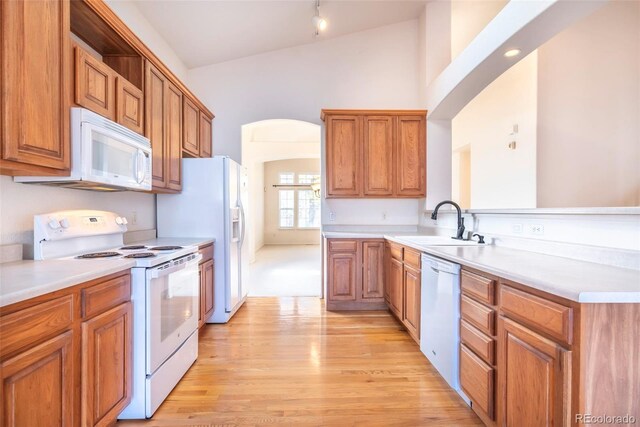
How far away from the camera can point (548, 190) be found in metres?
3.65

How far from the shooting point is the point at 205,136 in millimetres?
3664

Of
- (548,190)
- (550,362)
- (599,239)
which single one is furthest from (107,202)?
(548,190)

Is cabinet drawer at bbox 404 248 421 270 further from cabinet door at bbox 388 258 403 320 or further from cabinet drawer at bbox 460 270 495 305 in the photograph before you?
cabinet drawer at bbox 460 270 495 305

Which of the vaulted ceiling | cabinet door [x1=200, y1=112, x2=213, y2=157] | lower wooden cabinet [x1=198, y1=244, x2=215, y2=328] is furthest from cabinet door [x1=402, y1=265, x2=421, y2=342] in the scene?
the vaulted ceiling

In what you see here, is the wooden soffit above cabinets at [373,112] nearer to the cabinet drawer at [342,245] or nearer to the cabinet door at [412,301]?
the cabinet drawer at [342,245]

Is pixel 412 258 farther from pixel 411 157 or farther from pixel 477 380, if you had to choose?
pixel 411 157

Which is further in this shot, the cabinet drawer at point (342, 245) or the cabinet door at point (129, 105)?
the cabinet drawer at point (342, 245)

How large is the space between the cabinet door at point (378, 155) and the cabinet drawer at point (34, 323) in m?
3.02

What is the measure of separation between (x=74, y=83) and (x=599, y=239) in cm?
294

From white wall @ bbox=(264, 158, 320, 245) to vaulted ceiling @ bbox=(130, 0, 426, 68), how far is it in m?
6.13

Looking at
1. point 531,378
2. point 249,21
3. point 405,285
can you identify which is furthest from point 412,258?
point 249,21

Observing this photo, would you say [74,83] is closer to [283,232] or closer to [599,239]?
[599,239]

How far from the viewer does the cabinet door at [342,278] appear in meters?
3.46
